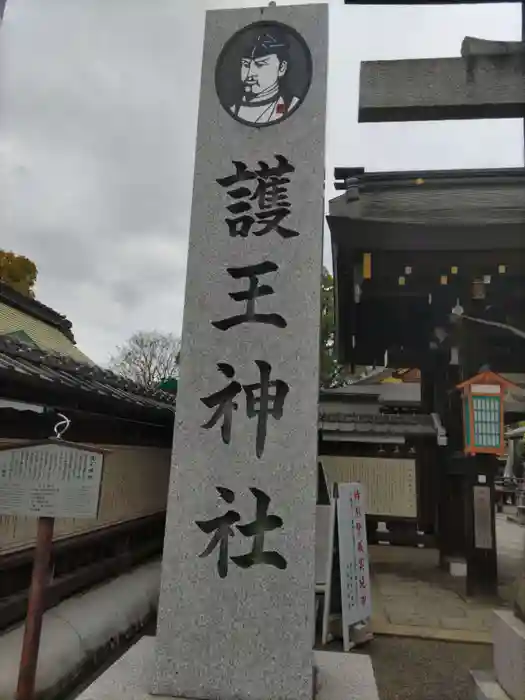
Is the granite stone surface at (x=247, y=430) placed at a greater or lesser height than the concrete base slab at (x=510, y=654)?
greater

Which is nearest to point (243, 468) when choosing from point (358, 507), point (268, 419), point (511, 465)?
point (268, 419)

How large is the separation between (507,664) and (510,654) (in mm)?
86

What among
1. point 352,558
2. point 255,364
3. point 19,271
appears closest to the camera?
point 255,364

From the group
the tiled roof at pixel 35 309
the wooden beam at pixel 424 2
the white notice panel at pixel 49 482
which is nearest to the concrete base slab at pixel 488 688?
the white notice panel at pixel 49 482

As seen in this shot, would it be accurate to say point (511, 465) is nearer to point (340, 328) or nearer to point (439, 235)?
point (340, 328)

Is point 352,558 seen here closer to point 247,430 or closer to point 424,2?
point 247,430

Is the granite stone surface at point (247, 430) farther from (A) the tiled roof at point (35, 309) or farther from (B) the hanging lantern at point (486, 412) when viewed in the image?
(A) the tiled roof at point (35, 309)

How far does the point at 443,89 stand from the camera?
167 inches

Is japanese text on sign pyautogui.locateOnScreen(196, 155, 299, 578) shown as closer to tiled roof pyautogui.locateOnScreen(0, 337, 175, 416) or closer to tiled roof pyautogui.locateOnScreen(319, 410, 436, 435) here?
tiled roof pyautogui.locateOnScreen(0, 337, 175, 416)

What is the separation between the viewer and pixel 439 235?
239 inches

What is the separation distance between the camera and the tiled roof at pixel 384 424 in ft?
31.3

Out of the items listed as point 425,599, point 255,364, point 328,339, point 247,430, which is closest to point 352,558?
point 425,599

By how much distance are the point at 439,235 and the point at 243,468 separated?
163 inches

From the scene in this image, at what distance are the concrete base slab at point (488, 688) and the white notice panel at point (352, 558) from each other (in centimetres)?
210
